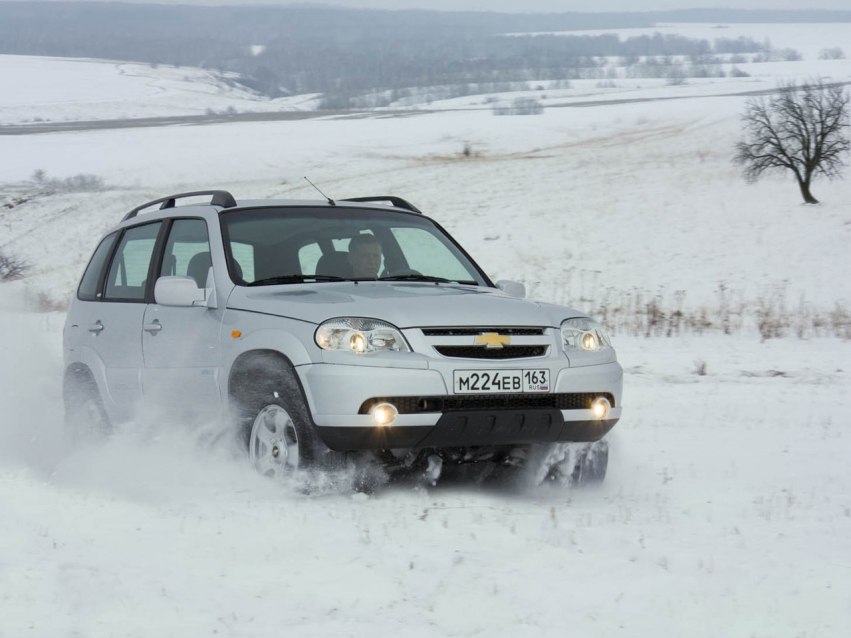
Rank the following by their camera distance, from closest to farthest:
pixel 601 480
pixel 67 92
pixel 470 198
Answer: pixel 601 480 → pixel 470 198 → pixel 67 92

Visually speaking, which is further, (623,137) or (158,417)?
(623,137)

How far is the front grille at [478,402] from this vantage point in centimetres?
530

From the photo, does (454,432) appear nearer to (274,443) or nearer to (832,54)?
(274,443)

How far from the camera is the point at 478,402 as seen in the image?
5395mm

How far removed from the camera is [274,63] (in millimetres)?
180875

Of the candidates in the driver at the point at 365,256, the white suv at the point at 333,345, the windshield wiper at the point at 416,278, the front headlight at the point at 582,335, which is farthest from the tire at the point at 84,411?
the front headlight at the point at 582,335

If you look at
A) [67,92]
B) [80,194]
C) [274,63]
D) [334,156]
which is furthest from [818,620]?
[274,63]

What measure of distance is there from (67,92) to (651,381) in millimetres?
85537

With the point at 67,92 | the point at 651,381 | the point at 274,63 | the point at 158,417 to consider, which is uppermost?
the point at 274,63

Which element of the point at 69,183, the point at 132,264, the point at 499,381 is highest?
the point at 69,183

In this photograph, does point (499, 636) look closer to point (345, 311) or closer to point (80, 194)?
point (345, 311)

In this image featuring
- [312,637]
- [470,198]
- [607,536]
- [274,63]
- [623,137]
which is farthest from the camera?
[274,63]

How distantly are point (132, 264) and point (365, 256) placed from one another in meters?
1.63

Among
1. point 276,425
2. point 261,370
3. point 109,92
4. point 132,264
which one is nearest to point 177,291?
point 261,370
